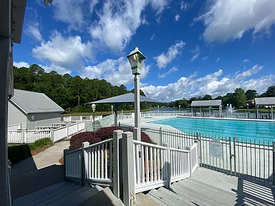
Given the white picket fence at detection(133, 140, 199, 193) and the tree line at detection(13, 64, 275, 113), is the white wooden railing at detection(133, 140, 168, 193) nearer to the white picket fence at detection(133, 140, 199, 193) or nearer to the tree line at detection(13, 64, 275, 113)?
the white picket fence at detection(133, 140, 199, 193)

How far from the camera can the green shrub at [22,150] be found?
6.70 metres

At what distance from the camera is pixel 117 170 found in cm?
253

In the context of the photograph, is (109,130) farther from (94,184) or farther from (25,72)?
(25,72)

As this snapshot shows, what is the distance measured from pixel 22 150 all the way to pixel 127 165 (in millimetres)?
7403

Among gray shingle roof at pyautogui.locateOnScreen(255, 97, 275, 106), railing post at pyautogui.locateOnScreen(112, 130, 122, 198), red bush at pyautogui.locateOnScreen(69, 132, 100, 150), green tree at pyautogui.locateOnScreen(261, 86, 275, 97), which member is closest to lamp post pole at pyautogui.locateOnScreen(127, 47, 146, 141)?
railing post at pyautogui.locateOnScreen(112, 130, 122, 198)

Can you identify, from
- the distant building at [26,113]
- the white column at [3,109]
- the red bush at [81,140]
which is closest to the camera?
the white column at [3,109]

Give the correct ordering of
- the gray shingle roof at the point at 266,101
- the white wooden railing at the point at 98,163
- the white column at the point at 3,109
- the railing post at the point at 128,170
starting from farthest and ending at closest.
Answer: the gray shingle roof at the point at 266,101, the white wooden railing at the point at 98,163, the railing post at the point at 128,170, the white column at the point at 3,109

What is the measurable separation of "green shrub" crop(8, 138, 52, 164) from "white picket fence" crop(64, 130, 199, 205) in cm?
423

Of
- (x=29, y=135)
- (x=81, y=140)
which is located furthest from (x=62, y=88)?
(x=81, y=140)

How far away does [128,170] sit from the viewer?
240 cm

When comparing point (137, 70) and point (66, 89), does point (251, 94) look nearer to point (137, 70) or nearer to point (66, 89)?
point (66, 89)

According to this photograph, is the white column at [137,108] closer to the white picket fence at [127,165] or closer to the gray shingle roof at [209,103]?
the white picket fence at [127,165]

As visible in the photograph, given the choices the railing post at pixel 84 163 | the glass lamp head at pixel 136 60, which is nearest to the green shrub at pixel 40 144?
the railing post at pixel 84 163

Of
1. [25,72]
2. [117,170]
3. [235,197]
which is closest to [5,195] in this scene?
[117,170]
